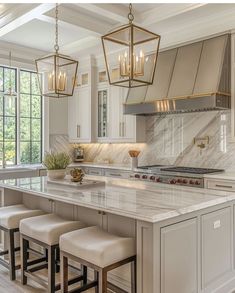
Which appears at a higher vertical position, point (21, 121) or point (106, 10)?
point (106, 10)

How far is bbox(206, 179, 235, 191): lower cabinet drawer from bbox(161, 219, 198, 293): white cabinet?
5.26 ft

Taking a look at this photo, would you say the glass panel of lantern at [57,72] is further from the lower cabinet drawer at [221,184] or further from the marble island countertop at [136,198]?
the lower cabinet drawer at [221,184]

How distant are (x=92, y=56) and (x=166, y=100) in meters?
2.11

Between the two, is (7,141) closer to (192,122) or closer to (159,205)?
(192,122)

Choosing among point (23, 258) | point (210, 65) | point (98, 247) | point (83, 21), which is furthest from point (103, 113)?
point (98, 247)

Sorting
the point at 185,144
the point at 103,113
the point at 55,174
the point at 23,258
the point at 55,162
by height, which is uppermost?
the point at 103,113

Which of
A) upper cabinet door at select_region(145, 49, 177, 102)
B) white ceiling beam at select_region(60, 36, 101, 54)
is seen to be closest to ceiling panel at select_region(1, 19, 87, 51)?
white ceiling beam at select_region(60, 36, 101, 54)

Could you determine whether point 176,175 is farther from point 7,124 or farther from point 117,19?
point 7,124

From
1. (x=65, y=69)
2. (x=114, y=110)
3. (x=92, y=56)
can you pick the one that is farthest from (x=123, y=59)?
(x=92, y=56)

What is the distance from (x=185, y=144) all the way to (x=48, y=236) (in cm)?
300

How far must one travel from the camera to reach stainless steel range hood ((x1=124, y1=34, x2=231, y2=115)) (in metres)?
4.08

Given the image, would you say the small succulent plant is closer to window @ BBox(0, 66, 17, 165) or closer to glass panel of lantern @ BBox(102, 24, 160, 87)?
glass panel of lantern @ BBox(102, 24, 160, 87)

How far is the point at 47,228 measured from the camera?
8.70 feet

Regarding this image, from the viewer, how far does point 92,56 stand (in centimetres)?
592
